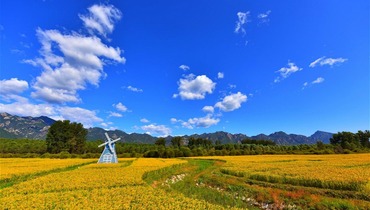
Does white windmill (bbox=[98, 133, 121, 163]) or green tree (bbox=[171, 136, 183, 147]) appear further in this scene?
green tree (bbox=[171, 136, 183, 147])

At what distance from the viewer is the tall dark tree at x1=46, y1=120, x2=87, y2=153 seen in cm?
7638

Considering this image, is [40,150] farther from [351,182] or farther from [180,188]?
[351,182]

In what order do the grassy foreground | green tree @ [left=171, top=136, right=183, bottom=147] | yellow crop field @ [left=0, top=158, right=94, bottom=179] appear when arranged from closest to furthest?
the grassy foreground < yellow crop field @ [left=0, top=158, right=94, bottom=179] < green tree @ [left=171, top=136, right=183, bottom=147]

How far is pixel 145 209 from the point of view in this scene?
10.6m

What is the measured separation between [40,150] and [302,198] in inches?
3441

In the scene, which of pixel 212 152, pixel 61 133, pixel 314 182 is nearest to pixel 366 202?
pixel 314 182

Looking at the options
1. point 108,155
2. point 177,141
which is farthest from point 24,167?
point 177,141

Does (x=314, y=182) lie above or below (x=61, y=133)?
below

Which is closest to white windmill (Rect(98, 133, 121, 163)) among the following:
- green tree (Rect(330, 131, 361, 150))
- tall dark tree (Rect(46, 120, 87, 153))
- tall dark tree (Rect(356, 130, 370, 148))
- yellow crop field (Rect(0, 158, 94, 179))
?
yellow crop field (Rect(0, 158, 94, 179))

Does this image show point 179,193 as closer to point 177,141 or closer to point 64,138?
point 64,138

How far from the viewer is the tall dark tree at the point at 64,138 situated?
76.4 m

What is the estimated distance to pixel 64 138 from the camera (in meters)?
78.2

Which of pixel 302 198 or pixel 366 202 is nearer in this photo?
pixel 366 202

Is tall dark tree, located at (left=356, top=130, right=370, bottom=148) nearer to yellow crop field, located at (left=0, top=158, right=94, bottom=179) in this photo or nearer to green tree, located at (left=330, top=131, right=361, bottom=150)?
green tree, located at (left=330, top=131, right=361, bottom=150)
